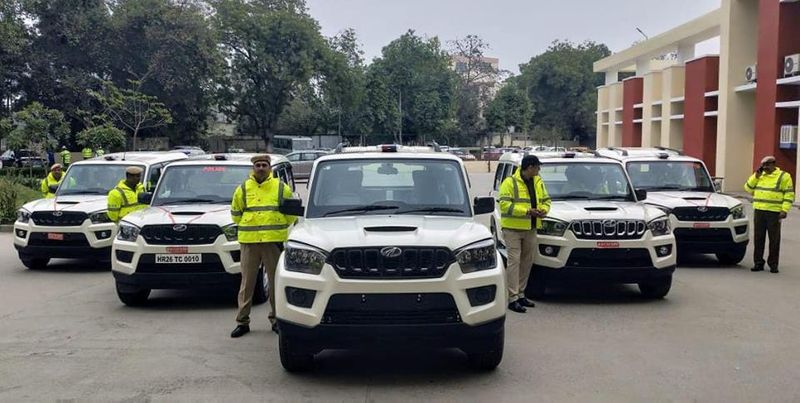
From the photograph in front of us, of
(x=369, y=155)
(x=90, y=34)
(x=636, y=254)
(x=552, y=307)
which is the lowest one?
(x=552, y=307)

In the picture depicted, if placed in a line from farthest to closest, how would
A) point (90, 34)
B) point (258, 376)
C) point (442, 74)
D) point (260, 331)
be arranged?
1. point (442, 74)
2. point (90, 34)
3. point (260, 331)
4. point (258, 376)

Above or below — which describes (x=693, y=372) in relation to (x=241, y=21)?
below

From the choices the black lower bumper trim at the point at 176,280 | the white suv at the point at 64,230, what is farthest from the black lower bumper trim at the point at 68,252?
the black lower bumper trim at the point at 176,280

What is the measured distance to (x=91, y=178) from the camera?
1398 centimetres

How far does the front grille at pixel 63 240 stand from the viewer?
41.1 ft

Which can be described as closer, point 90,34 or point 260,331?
point 260,331

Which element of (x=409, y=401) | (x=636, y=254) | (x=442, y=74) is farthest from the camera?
(x=442, y=74)

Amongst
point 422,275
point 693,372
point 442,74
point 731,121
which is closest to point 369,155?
point 422,275

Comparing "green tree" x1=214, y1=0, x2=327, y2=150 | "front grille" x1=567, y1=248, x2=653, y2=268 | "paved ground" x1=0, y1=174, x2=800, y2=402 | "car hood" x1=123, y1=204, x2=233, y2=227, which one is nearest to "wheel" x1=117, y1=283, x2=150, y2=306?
"paved ground" x1=0, y1=174, x2=800, y2=402

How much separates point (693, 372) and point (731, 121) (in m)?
27.2

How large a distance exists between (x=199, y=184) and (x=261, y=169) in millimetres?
2987

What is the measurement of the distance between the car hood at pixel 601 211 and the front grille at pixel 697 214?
7.67ft

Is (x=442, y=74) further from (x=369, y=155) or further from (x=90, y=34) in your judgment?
(x=369, y=155)

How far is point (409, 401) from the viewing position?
6.09 meters
